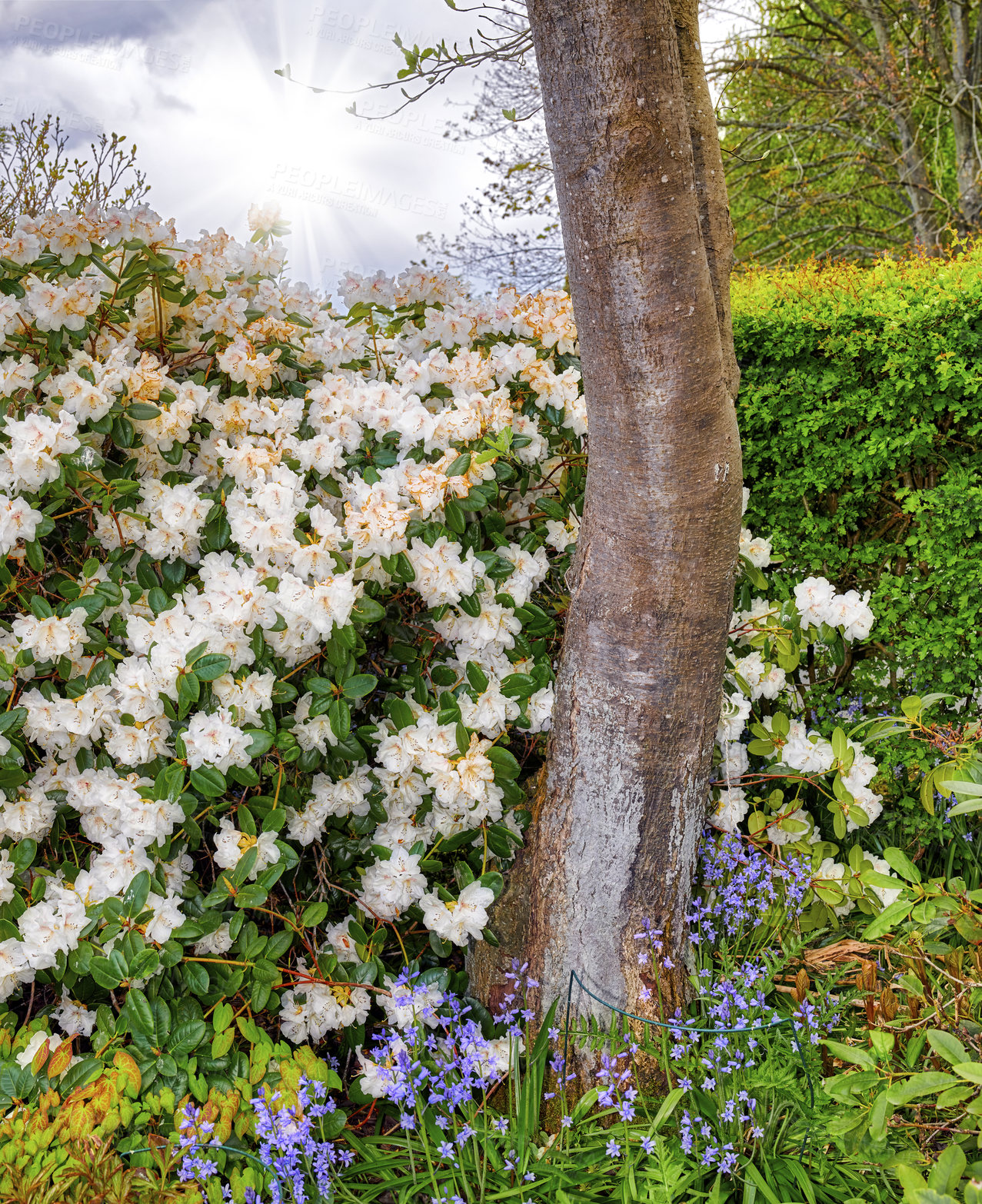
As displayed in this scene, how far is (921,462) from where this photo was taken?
3.15m

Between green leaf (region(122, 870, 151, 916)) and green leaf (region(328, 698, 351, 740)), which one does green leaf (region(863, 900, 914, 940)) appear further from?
green leaf (region(122, 870, 151, 916))

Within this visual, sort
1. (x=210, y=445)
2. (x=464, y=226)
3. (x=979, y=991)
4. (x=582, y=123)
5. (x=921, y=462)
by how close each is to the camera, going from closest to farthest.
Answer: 1. (x=979, y=991)
2. (x=582, y=123)
3. (x=210, y=445)
4. (x=921, y=462)
5. (x=464, y=226)

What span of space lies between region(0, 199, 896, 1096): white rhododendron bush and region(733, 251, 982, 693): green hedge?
20.9 inches

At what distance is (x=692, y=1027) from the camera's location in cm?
206

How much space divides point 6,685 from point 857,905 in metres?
2.36

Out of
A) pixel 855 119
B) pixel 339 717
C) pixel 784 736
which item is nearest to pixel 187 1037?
pixel 339 717

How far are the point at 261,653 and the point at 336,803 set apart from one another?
1.50 feet

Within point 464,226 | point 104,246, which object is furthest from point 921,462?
point 464,226

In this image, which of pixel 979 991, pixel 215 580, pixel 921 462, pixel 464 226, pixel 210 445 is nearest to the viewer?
pixel 979 991

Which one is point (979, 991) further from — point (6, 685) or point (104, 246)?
point (104, 246)

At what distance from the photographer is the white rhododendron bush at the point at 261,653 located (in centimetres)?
204

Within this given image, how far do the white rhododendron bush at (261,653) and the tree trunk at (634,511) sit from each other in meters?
0.16

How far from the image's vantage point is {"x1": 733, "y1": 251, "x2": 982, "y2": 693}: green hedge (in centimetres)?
299

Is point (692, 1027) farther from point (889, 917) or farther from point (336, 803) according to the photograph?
point (336, 803)
